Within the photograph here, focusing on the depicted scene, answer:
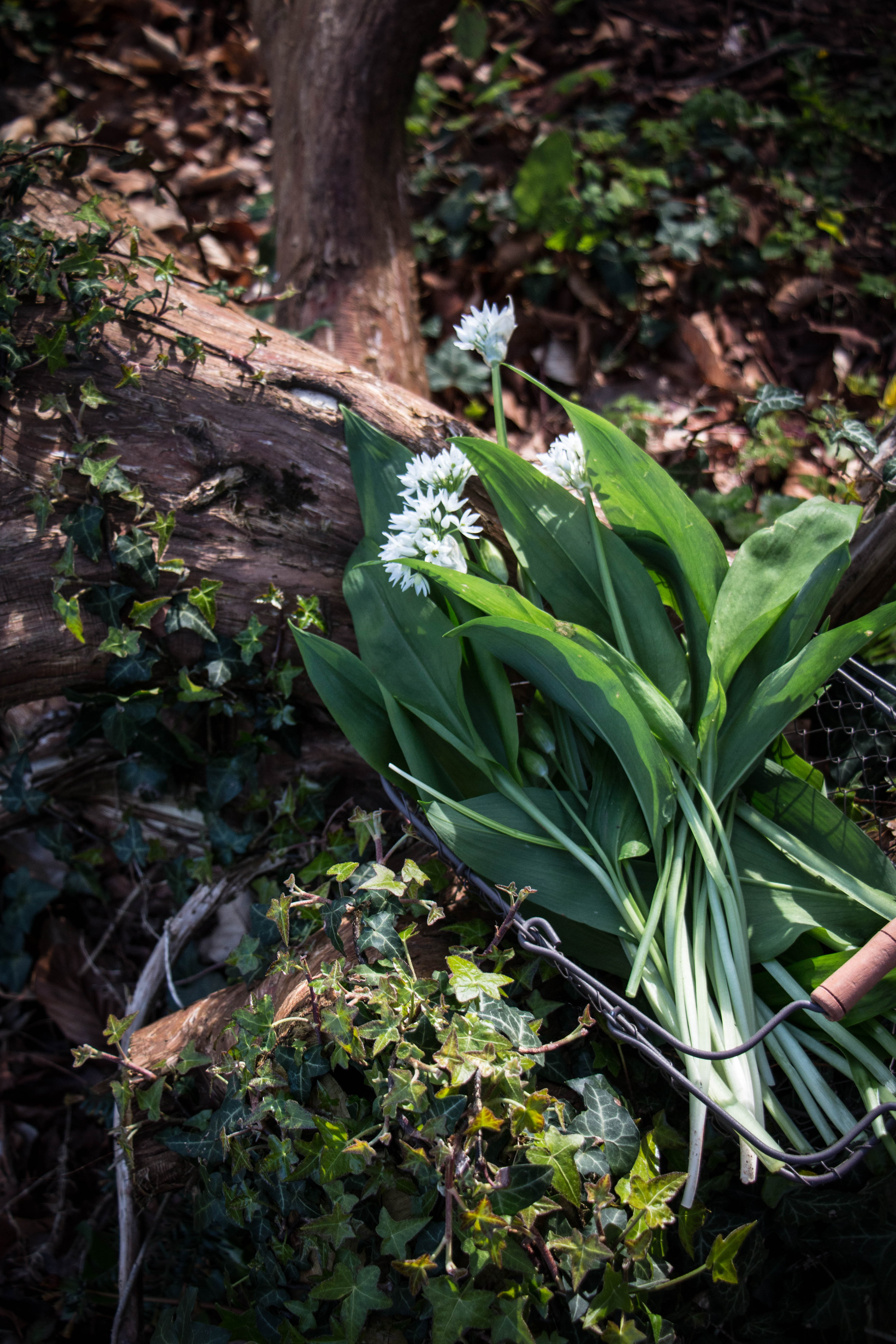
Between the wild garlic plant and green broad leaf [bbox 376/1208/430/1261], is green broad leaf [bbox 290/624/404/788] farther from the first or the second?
green broad leaf [bbox 376/1208/430/1261]

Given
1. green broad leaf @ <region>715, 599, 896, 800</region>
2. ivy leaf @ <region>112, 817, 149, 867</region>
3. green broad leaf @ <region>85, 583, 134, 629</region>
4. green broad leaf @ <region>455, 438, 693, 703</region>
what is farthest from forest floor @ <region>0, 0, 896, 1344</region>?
green broad leaf @ <region>455, 438, 693, 703</region>

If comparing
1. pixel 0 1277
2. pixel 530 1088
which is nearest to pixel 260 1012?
pixel 530 1088

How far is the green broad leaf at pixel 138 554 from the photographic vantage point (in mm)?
1200

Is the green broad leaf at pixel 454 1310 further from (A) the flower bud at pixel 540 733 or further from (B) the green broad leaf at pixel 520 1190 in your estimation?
(A) the flower bud at pixel 540 733

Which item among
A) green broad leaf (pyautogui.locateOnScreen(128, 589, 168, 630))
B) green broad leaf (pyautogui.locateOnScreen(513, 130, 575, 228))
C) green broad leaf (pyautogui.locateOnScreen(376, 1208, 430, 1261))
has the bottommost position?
green broad leaf (pyautogui.locateOnScreen(376, 1208, 430, 1261))

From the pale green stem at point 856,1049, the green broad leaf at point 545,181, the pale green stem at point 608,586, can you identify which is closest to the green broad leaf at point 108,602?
the pale green stem at point 608,586

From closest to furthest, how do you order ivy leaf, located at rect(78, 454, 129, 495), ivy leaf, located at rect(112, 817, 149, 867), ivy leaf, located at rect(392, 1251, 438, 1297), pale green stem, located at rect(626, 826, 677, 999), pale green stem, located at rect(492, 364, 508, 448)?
ivy leaf, located at rect(392, 1251, 438, 1297), pale green stem, located at rect(626, 826, 677, 999), pale green stem, located at rect(492, 364, 508, 448), ivy leaf, located at rect(78, 454, 129, 495), ivy leaf, located at rect(112, 817, 149, 867)

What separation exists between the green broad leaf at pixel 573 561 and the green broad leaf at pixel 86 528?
594mm

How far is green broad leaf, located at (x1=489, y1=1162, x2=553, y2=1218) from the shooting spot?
810 millimetres

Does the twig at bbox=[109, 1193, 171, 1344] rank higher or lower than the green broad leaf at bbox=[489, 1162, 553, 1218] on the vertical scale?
lower

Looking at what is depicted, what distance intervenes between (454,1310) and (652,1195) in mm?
246

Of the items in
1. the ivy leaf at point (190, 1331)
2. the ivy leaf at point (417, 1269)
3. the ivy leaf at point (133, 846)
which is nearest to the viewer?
the ivy leaf at point (417, 1269)

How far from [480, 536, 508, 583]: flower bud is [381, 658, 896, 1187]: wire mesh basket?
0.35 m

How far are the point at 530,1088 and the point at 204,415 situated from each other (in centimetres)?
113
